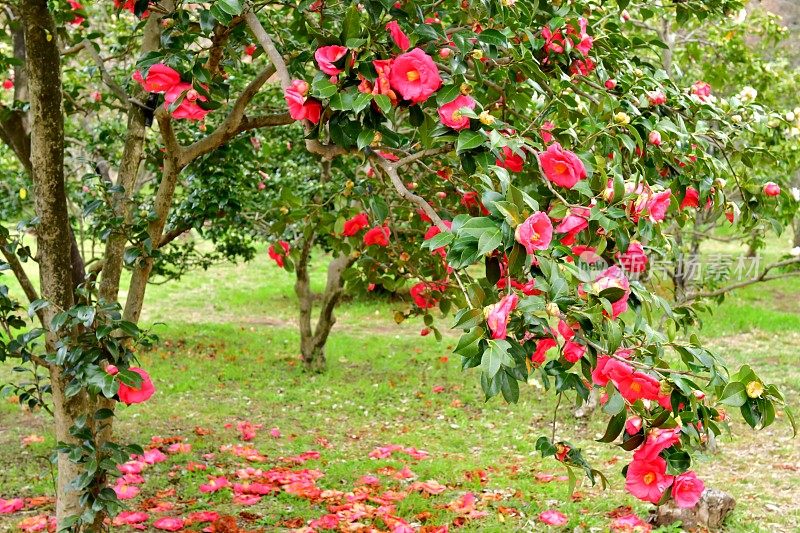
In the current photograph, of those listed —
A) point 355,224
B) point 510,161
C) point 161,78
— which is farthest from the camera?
point 355,224

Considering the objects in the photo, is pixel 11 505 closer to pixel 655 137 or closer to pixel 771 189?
pixel 655 137

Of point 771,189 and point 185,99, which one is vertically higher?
point 185,99

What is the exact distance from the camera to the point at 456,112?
63.6 inches

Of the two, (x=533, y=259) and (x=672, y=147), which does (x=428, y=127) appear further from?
(x=672, y=147)

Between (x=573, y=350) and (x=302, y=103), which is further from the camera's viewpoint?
(x=302, y=103)

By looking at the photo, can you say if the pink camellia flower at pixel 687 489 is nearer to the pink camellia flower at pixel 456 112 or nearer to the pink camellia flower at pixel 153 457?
the pink camellia flower at pixel 456 112

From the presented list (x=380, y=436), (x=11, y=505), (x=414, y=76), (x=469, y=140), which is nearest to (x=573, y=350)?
(x=469, y=140)

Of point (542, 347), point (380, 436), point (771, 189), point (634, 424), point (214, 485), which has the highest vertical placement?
point (771, 189)

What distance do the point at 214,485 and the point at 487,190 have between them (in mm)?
2867

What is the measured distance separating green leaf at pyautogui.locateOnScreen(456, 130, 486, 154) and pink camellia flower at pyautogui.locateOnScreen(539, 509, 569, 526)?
7.75 feet

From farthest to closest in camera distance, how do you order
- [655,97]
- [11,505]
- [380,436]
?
1. [380,436]
2. [11,505]
3. [655,97]

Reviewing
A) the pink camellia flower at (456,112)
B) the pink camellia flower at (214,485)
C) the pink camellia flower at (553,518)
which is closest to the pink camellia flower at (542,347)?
the pink camellia flower at (456,112)

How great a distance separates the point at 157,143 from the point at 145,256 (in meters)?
2.21

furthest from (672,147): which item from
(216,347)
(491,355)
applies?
(216,347)
